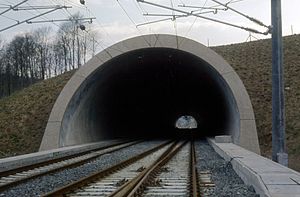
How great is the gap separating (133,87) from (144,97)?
5.11 metres

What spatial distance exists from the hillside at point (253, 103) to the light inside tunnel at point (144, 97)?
2.34 m

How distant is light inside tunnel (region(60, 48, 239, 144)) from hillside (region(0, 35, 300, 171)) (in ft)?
7.67

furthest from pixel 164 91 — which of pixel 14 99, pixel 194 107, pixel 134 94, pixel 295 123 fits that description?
pixel 295 123

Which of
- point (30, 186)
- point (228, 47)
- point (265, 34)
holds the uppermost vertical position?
point (228, 47)

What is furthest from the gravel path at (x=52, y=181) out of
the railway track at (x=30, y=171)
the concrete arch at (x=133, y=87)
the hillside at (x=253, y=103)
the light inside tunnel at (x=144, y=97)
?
the hillside at (x=253, y=103)

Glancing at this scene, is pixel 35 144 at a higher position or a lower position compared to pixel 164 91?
lower

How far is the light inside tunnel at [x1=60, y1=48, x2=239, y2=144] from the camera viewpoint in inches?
984

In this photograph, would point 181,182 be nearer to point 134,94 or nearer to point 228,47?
point 134,94

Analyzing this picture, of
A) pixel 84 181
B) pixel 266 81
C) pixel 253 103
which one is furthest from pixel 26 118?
pixel 84 181

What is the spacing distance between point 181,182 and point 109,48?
13427 mm

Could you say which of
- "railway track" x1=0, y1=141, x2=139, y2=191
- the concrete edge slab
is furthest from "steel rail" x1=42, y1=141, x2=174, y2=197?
the concrete edge slab

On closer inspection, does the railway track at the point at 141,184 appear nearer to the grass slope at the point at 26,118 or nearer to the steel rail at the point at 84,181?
the steel rail at the point at 84,181

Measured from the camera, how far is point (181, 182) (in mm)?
11742

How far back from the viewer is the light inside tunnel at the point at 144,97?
25.0 m
